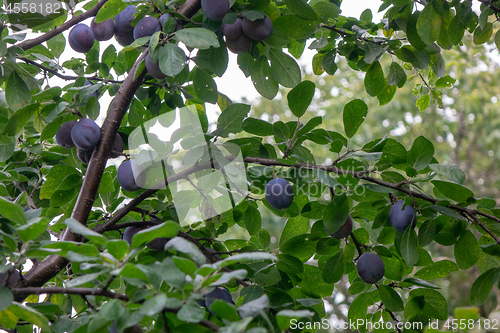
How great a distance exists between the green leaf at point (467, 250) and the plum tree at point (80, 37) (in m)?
1.07

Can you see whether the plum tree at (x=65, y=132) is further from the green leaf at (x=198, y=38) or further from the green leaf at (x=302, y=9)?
the green leaf at (x=302, y=9)

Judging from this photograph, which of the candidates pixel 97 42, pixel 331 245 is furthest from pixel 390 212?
pixel 97 42

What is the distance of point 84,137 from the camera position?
0.84m

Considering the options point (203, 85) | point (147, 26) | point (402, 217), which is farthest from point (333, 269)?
point (147, 26)

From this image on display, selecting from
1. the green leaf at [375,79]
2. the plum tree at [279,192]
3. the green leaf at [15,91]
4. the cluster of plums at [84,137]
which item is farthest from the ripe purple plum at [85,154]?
the green leaf at [375,79]

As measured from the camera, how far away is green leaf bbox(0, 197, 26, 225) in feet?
1.89

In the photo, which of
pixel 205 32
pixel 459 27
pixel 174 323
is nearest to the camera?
pixel 174 323

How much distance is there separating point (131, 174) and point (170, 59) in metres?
0.26

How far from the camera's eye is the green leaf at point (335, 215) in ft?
2.68

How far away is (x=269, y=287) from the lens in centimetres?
81

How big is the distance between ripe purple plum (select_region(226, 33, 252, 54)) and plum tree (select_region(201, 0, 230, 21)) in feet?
0.26

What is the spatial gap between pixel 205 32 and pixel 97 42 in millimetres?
524

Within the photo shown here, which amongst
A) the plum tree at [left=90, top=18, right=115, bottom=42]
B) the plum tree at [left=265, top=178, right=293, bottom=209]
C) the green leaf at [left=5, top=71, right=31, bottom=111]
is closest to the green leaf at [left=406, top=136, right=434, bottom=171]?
the plum tree at [left=265, top=178, right=293, bottom=209]

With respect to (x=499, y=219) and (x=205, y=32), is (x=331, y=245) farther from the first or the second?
(x=205, y=32)
